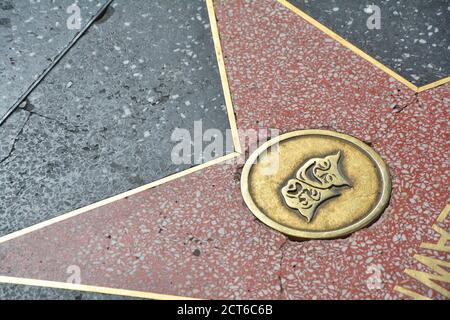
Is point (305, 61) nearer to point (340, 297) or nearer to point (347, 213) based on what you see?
point (347, 213)

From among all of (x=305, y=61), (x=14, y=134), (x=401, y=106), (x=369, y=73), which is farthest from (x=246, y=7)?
(x=14, y=134)

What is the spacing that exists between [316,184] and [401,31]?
983 mm

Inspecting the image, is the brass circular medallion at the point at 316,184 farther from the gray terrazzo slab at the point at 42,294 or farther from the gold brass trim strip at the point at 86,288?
the gray terrazzo slab at the point at 42,294

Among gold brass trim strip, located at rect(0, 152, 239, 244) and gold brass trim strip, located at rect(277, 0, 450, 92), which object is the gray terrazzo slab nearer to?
gold brass trim strip, located at rect(0, 152, 239, 244)

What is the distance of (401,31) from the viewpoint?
2730 mm

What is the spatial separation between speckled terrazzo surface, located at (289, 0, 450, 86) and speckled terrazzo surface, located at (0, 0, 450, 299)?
0.12 m

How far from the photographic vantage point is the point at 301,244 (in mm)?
2062

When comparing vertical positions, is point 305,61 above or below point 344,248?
above

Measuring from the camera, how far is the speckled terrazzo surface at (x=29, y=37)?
2643 mm

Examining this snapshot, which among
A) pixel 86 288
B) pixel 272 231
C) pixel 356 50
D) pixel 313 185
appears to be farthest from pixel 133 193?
pixel 356 50

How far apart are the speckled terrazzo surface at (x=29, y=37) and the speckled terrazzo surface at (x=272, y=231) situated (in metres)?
0.78

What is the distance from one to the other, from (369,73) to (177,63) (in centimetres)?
83

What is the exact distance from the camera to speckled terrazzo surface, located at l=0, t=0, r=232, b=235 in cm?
228

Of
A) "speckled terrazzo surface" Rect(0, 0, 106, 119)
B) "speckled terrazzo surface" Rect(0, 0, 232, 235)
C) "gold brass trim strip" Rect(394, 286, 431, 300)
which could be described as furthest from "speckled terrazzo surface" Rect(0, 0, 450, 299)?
"speckled terrazzo surface" Rect(0, 0, 106, 119)
